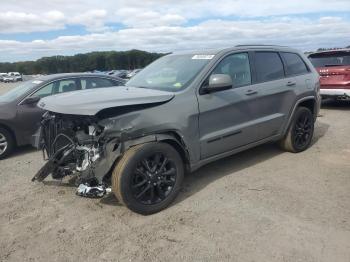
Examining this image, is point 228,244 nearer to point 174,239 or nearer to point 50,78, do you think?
point 174,239

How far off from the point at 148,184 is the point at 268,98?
244 cm

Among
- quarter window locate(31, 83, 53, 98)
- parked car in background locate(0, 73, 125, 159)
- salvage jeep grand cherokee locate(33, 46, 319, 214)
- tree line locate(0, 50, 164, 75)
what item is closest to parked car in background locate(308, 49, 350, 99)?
salvage jeep grand cherokee locate(33, 46, 319, 214)

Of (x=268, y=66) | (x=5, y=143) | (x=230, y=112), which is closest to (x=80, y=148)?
(x=230, y=112)

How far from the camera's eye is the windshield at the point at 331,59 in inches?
424

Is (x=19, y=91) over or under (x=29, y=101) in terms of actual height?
over

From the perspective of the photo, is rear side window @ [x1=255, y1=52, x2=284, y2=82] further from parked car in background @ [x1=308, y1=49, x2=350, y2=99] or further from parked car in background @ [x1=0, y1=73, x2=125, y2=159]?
parked car in background @ [x1=308, y1=49, x2=350, y2=99]

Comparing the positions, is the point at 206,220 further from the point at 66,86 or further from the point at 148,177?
the point at 66,86

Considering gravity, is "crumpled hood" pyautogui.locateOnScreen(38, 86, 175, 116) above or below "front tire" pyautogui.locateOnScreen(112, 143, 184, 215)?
above

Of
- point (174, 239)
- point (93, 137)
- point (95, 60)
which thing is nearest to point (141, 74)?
point (93, 137)

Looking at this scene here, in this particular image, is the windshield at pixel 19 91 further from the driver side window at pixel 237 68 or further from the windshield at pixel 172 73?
the driver side window at pixel 237 68

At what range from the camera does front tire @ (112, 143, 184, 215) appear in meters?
4.02

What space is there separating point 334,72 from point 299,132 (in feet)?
16.6

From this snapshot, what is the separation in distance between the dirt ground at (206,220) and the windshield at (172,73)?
4.42 feet

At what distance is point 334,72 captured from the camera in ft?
34.9
